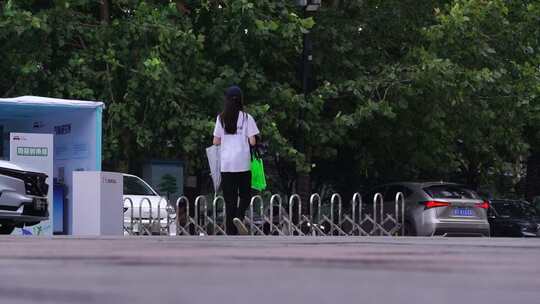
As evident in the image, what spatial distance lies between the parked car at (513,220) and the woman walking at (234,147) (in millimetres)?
17315

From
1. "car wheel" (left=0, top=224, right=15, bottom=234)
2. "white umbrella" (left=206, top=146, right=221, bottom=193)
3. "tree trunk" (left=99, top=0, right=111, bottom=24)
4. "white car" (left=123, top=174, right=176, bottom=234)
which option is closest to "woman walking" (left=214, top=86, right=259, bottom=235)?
"white umbrella" (left=206, top=146, right=221, bottom=193)

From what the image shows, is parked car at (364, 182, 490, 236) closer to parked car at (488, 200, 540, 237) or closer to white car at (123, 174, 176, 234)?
parked car at (488, 200, 540, 237)

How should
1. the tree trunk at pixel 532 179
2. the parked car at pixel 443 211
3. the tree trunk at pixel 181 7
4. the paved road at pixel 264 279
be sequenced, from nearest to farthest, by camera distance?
the paved road at pixel 264 279, the tree trunk at pixel 181 7, the parked car at pixel 443 211, the tree trunk at pixel 532 179

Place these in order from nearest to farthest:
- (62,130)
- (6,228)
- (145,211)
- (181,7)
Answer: (6,228)
(62,130)
(145,211)
(181,7)

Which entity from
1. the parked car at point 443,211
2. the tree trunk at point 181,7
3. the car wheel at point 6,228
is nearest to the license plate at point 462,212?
the parked car at point 443,211

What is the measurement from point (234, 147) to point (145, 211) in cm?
808

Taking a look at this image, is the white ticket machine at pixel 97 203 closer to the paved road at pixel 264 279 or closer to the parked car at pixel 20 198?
the parked car at pixel 20 198

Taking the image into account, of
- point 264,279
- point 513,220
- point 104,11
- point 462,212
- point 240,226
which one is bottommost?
point 513,220

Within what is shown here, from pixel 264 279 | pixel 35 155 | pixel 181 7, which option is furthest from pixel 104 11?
pixel 264 279

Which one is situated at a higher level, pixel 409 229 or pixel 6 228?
pixel 6 228

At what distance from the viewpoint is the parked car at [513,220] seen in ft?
90.5

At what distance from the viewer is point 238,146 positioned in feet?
37.4

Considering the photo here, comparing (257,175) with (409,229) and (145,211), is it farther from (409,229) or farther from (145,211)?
(409,229)

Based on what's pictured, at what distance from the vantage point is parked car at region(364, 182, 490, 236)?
22.4 meters
